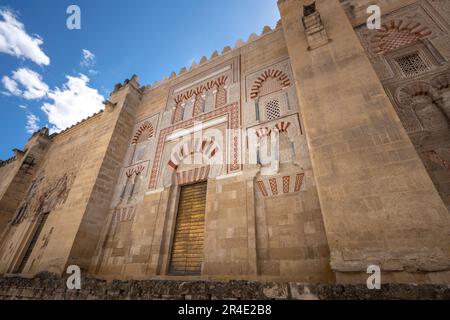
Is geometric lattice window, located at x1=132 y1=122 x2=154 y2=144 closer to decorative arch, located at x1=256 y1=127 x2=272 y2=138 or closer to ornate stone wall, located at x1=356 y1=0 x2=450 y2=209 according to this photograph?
decorative arch, located at x1=256 y1=127 x2=272 y2=138

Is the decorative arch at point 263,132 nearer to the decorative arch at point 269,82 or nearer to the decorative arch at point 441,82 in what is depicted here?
the decorative arch at point 269,82

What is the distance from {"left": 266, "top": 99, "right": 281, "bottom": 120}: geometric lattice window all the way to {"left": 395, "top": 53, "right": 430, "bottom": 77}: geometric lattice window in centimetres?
216

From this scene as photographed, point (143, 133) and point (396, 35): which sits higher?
point (396, 35)

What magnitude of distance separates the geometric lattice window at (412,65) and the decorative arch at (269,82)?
1946mm

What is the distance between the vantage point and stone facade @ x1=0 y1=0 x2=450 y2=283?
2.25 meters

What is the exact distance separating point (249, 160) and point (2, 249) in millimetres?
8972

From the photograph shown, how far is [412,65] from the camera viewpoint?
352 centimetres

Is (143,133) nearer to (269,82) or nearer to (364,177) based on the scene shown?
(269,82)

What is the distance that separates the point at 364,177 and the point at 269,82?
330 centimetres

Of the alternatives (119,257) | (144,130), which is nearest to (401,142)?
(119,257)

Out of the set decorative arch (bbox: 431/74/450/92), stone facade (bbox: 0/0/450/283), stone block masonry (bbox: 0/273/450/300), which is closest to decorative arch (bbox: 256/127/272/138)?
stone facade (bbox: 0/0/450/283)

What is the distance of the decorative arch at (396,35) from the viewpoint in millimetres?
3697

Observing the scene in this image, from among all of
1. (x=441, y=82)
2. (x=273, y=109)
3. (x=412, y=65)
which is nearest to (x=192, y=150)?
(x=273, y=109)

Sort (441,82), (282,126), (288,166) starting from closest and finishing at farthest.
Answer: (441,82), (288,166), (282,126)
